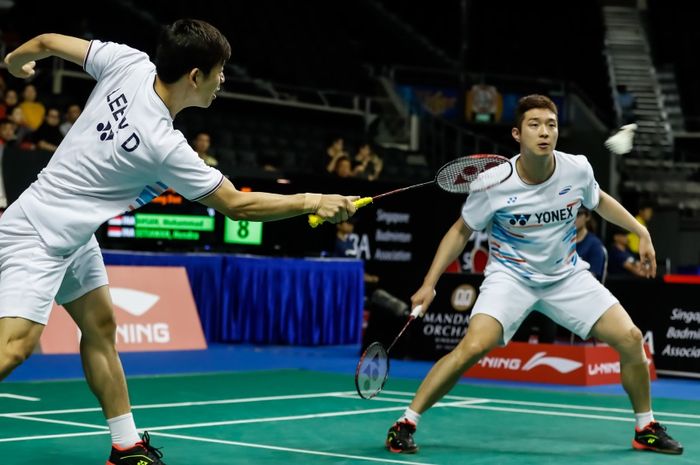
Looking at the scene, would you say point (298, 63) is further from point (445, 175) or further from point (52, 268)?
point (52, 268)

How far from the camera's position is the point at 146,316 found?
40.5 feet

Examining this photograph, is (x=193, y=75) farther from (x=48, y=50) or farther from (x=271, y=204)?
(x=48, y=50)

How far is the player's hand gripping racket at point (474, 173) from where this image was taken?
6477 mm

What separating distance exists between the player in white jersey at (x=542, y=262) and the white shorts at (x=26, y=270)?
238 cm

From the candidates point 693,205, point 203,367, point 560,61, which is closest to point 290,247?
point 203,367

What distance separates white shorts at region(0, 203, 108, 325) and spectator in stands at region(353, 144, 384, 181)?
469 inches

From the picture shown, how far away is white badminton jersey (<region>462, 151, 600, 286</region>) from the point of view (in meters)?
6.65

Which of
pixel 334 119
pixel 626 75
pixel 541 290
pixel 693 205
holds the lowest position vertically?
pixel 541 290

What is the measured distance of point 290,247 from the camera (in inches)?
595

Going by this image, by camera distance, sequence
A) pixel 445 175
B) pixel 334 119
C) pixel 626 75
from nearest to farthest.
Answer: pixel 445 175
pixel 334 119
pixel 626 75

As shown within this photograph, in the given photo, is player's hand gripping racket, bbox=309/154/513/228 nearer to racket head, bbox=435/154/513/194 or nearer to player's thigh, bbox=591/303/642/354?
racket head, bbox=435/154/513/194

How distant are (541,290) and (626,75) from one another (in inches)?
977

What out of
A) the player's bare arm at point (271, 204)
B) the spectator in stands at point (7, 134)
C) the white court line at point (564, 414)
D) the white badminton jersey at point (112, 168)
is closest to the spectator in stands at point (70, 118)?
the spectator in stands at point (7, 134)

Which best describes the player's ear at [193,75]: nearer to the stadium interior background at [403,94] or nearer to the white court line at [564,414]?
the white court line at [564,414]
